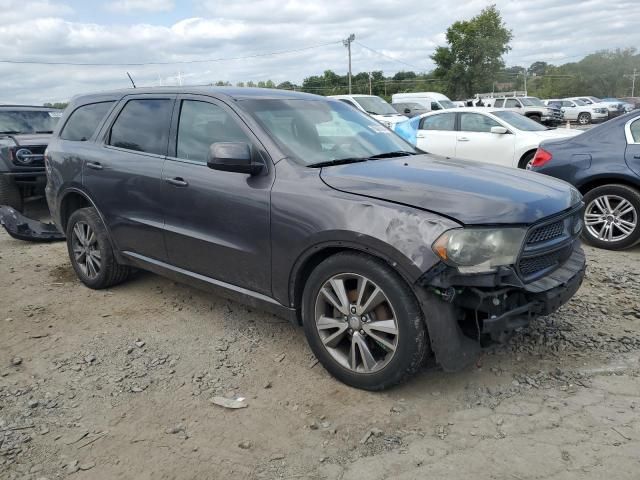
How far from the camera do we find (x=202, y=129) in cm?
386

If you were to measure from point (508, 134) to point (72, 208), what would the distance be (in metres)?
7.61

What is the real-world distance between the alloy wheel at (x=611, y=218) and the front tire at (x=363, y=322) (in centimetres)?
379

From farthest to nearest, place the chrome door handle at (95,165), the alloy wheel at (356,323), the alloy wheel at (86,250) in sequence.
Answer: the alloy wheel at (86,250)
the chrome door handle at (95,165)
the alloy wheel at (356,323)

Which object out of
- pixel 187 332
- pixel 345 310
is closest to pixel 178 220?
pixel 187 332

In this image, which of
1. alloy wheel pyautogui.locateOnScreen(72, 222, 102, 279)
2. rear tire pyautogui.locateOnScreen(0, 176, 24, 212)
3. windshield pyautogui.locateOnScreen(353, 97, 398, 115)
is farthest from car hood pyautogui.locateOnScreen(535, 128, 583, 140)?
rear tire pyautogui.locateOnScreen(0, 176, 24, 212)

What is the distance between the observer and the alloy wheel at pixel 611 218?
554 centimetres

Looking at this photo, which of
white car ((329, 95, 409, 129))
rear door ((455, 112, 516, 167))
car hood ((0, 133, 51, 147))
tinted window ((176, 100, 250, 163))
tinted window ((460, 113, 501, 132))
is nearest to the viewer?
tinted window ((176, 100, 250, 163))

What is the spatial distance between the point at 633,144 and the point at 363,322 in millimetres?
4283

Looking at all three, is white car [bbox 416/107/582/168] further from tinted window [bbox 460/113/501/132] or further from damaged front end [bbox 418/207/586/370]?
damaged front end [bbox 418/207/586/370]

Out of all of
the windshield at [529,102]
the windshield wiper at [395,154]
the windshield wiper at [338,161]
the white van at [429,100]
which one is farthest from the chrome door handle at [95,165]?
the windshield at [529,102]

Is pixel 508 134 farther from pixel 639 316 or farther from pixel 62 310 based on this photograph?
pixel 62 310

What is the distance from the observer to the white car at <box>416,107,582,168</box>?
31.3ft

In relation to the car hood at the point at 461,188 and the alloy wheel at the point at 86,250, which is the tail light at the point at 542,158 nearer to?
the car hood at the point at 461,188

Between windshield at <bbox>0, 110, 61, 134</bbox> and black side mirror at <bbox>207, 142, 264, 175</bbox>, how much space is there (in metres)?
7.51
